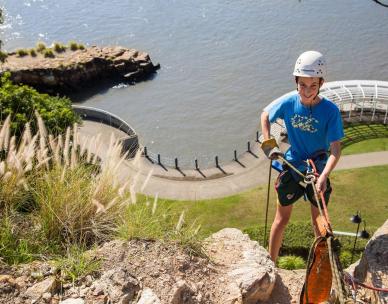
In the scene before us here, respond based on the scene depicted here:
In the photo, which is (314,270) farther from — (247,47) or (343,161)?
(247,47)

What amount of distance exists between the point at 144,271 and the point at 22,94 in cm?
1086

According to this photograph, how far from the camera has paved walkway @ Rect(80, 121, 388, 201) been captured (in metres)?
20.9

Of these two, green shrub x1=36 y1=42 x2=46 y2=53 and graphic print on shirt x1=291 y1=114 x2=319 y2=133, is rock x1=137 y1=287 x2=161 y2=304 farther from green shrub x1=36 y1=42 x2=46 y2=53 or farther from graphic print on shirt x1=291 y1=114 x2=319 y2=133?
green shrub x1=36 y1=42 x2=46 y2=53

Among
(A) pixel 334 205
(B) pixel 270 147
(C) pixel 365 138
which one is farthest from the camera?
(C) pixel 365 138

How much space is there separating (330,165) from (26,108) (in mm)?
11325

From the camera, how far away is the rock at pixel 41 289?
4.84m

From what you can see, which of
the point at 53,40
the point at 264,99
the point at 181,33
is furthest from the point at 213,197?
the point at 53,40

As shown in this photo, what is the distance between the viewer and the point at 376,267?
608 cm

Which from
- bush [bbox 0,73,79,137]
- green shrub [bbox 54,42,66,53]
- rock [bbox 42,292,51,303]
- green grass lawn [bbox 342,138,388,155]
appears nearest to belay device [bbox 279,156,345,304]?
rock [bbox 42,292,51,303]

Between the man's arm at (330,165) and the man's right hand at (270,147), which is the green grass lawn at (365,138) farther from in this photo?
the man's right hand at (270,147)

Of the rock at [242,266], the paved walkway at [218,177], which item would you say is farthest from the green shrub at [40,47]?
the rock at [242,266]

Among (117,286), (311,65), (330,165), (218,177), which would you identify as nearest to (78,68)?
(218,177)

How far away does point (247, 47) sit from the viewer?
39.8 meters

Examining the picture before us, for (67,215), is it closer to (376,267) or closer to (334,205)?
(376,267)
